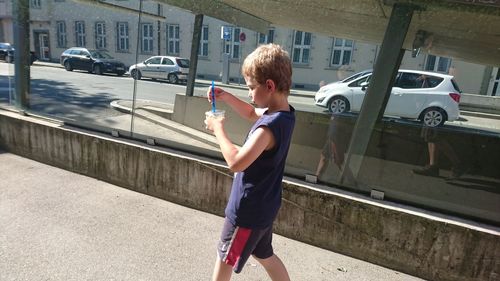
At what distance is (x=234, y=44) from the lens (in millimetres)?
3688

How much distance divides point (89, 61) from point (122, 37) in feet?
3.21

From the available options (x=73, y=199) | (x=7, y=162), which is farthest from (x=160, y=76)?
(x=7, y=162)

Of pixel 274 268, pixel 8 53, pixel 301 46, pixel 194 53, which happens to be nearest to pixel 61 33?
pixel 8 53

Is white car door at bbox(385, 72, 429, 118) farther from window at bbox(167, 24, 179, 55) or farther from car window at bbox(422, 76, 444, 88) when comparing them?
window at bbox(167, 24, 179, 55)

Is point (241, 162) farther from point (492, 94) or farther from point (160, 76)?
point (160, 76)

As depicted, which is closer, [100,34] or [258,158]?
[258,158]

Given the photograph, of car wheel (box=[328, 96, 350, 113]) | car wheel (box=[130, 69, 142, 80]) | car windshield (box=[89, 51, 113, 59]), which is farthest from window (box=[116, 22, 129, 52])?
car wheel (box=[328, 96, 350, 113])

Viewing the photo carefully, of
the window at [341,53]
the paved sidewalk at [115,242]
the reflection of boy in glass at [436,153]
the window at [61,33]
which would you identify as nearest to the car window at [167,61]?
the paved sidewalk at [115,242]

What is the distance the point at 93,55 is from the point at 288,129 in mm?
4488

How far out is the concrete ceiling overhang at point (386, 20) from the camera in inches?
98.5

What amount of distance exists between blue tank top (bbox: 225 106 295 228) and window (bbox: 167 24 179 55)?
9.94 ft

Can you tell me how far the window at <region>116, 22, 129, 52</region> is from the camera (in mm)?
4434

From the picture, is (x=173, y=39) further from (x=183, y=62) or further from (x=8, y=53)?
(x=8, y=53)

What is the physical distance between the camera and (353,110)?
3.23 meters
